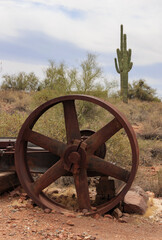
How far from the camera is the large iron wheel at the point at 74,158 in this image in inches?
197

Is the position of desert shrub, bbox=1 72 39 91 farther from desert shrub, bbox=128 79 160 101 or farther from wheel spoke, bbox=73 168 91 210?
wheel spoke, bbox=73 168 91 210

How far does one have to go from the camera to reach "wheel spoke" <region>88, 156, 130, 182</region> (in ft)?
16.8

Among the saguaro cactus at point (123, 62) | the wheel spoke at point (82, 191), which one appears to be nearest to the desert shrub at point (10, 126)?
the wheel spoke at point (82, 191)

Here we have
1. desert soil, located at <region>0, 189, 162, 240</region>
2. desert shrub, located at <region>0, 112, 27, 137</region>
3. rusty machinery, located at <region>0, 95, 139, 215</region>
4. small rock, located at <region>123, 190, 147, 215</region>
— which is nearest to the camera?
desert soil, located at <region>0, 189, 162, 240</region>

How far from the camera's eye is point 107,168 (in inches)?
203

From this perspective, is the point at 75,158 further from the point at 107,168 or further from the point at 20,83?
the point at 20,83

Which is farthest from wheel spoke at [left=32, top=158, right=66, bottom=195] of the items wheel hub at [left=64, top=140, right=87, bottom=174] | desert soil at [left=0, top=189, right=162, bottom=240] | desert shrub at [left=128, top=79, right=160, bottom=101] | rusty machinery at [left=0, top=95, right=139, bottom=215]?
desert shrub at [left=128, top=79, right=160, bottom=101]

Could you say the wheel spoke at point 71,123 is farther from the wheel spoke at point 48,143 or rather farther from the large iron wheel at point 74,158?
the wheel spoke at point 48,143

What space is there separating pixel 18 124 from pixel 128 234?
6020 millimetres

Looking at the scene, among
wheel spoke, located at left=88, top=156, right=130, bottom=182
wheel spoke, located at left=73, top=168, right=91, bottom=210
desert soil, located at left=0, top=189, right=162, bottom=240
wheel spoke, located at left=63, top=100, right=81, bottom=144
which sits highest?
wheel spoke, located at left=63, top=100, right=81, bottom=144

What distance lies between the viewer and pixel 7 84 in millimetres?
26625

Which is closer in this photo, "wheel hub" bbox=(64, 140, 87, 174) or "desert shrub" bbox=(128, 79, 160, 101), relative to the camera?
"wheel hub" bbox=(64, 140, 87, 174)

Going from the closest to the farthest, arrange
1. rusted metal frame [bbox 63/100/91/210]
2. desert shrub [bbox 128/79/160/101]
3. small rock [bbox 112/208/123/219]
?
rusted metal frame [bbox 63/100/91/210] → small rock [bbox 112/208/123/219] → desert shrub [bbox 128/79/160/101]

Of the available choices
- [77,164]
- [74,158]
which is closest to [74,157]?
[74,158]
